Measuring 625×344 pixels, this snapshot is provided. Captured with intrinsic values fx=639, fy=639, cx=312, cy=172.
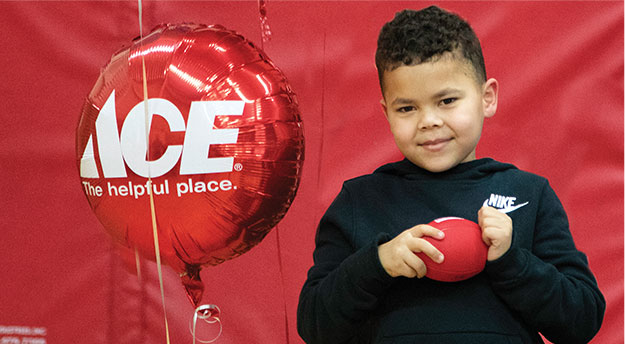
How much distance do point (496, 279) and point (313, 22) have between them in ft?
2.63

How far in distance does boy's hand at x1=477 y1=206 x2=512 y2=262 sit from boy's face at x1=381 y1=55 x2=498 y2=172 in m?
0.10

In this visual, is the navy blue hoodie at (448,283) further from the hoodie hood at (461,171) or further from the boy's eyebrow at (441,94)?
the boy's eyebrow at (441,94)

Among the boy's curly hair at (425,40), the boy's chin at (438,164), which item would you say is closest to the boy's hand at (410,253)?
the boy's chin at (438,164)

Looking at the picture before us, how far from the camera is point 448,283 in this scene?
2.65 feet

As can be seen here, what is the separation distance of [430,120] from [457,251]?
6.7 inches

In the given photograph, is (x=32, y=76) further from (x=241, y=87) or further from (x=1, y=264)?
(x=241, y=87)

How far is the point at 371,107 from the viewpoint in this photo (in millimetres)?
1400

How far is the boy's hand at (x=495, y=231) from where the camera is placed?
29.4 inches

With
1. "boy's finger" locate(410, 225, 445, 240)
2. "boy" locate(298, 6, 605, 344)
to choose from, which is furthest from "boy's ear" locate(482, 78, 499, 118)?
"boy's finger" locate(410, 225, 445, 240)

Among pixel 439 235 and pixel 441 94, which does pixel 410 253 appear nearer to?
pixel 439 235

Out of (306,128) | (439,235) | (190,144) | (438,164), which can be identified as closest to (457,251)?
(439,235)

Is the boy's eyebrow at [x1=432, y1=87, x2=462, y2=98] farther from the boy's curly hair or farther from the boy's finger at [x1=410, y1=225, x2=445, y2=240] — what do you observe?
the boy's finger at [x1=410, y1=225, x2=445, y2=240]

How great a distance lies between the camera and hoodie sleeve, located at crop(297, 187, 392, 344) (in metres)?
0.77

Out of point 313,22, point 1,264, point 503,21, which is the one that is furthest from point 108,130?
point 503,21
